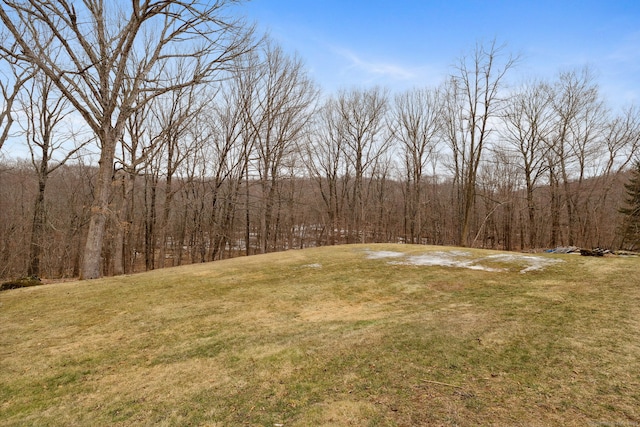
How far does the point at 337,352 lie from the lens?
3.29 meters

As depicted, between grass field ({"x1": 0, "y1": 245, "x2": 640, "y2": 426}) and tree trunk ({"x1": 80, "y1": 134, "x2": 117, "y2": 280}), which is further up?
tree trunk ({"x1": 80, "y1": 134, "x2": 117, "y2": 280})

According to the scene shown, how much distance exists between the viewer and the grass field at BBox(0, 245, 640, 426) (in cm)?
232

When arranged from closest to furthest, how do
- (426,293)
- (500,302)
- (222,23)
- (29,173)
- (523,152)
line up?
(500,302) < (426,293) < (222,23) < (29,173) < (523,152)

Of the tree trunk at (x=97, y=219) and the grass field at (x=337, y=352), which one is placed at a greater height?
the tree trunk at (x=97, y=219)

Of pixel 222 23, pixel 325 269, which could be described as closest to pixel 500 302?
pixel 325 269

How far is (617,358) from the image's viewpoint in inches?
109

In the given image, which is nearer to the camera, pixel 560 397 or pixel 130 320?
pixel 560 397

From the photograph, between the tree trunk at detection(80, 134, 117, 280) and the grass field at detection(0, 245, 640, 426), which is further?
the tree trunk at detection(80, 134, 117, 280)

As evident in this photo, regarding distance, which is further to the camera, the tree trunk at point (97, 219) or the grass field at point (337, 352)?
the tree trunk at point (97, 219)

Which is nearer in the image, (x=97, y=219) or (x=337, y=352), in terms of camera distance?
(x=337, y=352)

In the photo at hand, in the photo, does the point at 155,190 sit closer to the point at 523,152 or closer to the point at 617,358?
Result: the point at 617,358

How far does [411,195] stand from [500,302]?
27.4 meters

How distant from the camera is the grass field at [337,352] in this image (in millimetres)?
2318

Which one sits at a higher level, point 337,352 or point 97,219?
point 97,219
